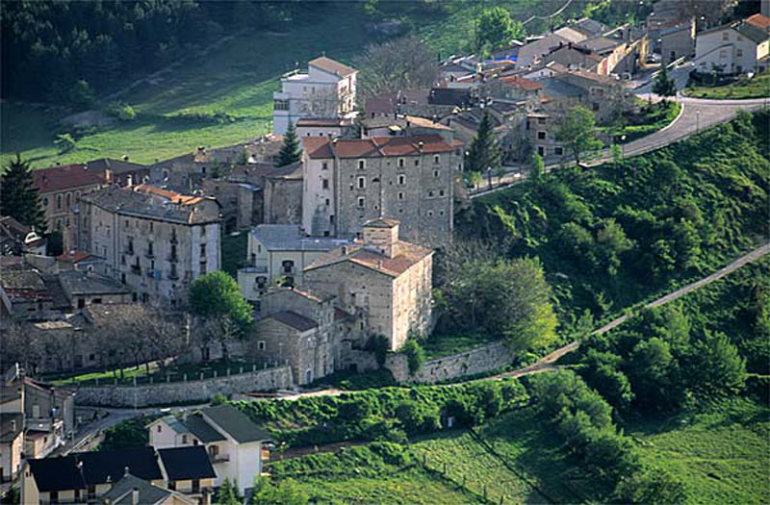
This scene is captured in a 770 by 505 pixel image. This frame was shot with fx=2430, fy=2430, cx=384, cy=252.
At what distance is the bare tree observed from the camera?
5310 inches

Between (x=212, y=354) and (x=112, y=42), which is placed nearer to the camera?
(x=212, y=354)

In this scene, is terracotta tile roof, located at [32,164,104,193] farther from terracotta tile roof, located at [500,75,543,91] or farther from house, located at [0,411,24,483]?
house, located at [0,411,24,483]

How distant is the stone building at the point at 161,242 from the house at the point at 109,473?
50.4ft

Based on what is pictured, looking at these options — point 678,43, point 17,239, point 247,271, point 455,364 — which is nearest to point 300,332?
point 247,271

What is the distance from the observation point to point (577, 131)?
12369 cm

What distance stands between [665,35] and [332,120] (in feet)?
100

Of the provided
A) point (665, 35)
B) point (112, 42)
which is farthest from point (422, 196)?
point (112, 42)

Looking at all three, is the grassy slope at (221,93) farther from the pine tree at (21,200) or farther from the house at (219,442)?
the house at (219,442)

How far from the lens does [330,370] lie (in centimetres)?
10269

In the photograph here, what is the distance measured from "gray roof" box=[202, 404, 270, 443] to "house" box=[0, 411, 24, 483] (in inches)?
281

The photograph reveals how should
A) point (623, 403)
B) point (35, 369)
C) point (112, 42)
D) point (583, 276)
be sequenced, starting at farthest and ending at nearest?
point (112, 42) → point (583, 276) → point (623, 403) → point (35, 369)

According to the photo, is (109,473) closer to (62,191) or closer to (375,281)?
(375,281)

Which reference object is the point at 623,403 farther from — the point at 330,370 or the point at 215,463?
the point at 215,463

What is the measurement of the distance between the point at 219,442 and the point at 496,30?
214ft
